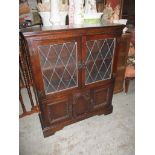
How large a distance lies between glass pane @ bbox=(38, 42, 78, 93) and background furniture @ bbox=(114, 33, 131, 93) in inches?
39.5

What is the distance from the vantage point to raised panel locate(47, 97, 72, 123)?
1.65 metres

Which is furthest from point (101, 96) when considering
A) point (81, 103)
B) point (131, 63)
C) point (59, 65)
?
point (131, 63)

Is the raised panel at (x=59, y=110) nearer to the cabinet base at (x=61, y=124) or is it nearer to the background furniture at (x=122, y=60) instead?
the cabinet base at (x=61, y=124)

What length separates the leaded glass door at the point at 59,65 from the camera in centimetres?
141

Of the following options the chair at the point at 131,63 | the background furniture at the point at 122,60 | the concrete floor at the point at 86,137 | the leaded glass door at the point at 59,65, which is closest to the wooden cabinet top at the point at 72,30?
the leaded glass door at the point at 59,65

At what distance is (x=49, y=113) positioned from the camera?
1.67 m

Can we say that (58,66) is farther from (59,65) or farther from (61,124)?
(61,124)

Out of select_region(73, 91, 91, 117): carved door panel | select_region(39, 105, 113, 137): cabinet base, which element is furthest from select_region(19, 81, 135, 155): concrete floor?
select_region(73, 91, 91, 117): carved door panel

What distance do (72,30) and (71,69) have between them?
408mm

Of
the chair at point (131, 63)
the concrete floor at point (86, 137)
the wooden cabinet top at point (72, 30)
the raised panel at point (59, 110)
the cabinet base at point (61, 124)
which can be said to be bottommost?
the concrete floor at point (86, 137)

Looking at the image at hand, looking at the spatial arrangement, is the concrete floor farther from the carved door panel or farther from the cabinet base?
the carved door panel
